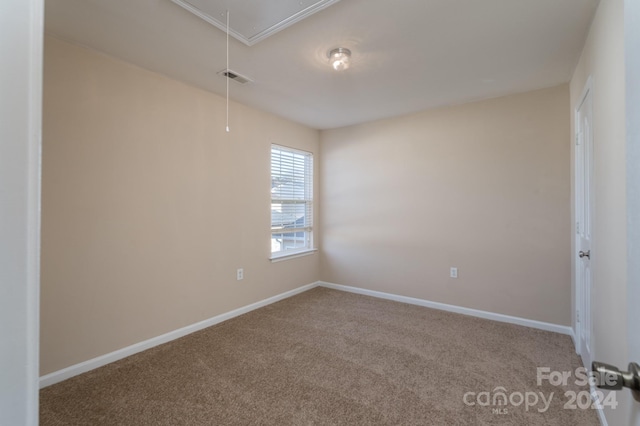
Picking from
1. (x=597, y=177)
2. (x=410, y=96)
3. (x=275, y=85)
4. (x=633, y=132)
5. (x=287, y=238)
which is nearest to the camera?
(x=633, y=132)

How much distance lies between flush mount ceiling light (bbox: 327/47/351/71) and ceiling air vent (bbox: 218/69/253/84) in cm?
86

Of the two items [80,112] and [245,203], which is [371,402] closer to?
[245,203]

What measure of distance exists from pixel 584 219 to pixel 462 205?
119cm

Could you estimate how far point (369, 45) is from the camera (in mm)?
2152

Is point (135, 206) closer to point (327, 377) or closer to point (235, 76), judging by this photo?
point (235, 76)

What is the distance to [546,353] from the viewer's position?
2.49 metres

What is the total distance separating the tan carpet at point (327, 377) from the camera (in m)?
1.77

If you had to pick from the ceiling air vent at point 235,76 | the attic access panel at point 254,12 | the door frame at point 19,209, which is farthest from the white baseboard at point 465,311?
the door frame at point 19,209

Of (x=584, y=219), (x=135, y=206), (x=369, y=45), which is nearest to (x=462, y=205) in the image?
(x=584, y=219)

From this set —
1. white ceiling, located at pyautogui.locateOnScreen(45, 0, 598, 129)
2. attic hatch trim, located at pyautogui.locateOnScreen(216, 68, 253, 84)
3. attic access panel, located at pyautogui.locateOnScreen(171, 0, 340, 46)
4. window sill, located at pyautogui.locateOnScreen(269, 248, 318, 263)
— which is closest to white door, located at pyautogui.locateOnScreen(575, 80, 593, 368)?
white ceiling, located at pyautogui.locateOnScreen(45, 0, 598, 129)

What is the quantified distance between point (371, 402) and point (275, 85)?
2793 mm

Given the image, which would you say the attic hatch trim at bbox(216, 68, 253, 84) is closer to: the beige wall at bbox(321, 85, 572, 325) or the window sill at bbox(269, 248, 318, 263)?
the beige wall at bbox(321, 85, 572, 325)

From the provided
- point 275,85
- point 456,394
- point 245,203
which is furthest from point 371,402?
point 275,85

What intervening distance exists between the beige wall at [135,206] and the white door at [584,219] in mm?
3116
